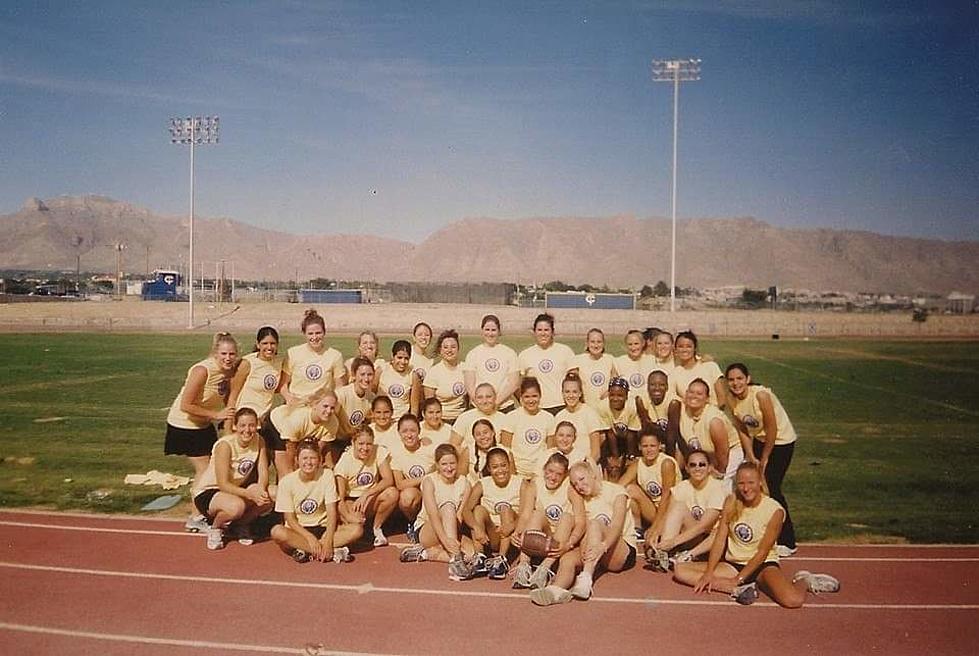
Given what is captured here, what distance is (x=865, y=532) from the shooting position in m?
7.29

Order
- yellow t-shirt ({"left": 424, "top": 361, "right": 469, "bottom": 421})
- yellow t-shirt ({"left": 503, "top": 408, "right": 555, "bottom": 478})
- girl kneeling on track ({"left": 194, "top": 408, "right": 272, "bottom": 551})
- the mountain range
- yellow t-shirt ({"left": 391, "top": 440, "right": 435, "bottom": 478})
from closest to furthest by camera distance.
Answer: girl kneeling on track ({"left": 194, "top": 408, "right": 272, "bottom": 551}), yellow t-shirt ({"left": 503, "top": 408, "right": 555, "bottom": 478}), yellow t-shirt ({"left": 391, "top": 440, "right": 435, "bottom": 478}), yellow t-shirt ({"left": 424, "top": 361, "right": 469, "bottom": 421}), the mountain range

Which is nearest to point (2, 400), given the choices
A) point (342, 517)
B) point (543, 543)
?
point (342, 517)

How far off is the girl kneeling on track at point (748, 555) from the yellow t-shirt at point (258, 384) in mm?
3892

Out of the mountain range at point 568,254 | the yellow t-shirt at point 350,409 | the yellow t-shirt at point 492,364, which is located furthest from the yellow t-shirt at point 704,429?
the mountain range at point 568,254

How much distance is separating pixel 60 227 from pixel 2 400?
196m

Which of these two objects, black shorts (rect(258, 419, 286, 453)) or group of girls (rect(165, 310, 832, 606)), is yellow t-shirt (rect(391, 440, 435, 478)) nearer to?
group of girls (rect(165, 310, 832, 606))

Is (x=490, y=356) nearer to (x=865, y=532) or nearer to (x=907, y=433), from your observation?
(x=865, y=532)

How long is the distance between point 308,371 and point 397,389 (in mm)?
844

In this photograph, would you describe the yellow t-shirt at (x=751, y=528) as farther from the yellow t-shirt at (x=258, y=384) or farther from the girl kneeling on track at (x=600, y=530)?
the yellow t-shirt at (x=258, y=384)

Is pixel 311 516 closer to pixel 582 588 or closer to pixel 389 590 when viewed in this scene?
pixel 389 590

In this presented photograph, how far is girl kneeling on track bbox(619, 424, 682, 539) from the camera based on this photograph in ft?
21.3

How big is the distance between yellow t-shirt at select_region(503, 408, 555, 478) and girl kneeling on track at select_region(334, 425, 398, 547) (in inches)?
43.1

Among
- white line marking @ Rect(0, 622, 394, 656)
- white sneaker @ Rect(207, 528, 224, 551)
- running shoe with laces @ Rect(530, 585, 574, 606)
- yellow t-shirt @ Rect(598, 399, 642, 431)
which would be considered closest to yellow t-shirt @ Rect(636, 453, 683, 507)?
yellow t-shirt @ Rect(598, 399, 642, 431)

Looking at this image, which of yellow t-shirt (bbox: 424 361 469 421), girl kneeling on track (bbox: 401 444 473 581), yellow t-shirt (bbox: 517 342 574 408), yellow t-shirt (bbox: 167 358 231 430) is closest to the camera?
girl kneeling on track (bbox: 401 444 473 581)
